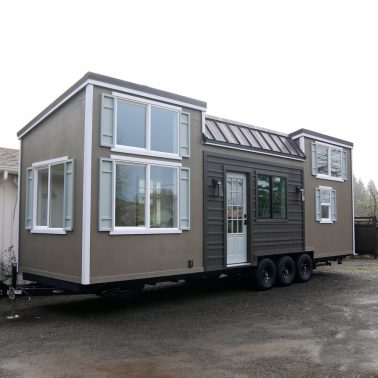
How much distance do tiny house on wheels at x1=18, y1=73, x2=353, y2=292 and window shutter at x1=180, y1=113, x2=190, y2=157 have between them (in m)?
0.02

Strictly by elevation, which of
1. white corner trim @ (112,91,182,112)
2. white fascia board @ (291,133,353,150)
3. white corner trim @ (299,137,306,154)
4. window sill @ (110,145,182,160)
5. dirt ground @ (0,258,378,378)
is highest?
white fascia board @ (291,133,353,150)

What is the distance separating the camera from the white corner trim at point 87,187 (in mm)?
7312

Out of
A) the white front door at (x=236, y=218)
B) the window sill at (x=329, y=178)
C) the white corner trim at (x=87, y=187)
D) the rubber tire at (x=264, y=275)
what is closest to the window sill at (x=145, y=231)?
the white corner trim at (x=87, y=187)

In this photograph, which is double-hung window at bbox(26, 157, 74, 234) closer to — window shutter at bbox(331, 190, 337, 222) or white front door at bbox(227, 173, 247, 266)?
white front door at bbox(227, 173, 247, 266)

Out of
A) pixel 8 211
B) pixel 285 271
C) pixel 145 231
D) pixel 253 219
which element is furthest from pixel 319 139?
pixel 8 211

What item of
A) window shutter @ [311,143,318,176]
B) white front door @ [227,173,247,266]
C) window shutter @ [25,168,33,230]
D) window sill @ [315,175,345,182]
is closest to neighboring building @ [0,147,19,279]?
window shutter @ [25,168,33,230]

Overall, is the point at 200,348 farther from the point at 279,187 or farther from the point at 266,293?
the point at 279,187

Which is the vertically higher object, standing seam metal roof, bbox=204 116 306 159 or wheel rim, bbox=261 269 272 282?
standing seam metal roof, bbox=204 116 306 159

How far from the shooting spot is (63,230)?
26.0 ft

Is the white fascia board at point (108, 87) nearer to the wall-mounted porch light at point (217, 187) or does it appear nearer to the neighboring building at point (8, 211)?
the neighboring building at point (8, 211)

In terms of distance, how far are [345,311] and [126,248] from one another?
13.7 ft

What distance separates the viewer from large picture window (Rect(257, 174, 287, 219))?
35.7ft

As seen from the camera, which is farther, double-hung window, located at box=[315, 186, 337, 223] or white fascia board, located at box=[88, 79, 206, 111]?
double-hung window, located at box=[315, 186, 337, 223]

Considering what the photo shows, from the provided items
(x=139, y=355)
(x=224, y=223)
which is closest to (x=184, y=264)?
(x=224, y=223)
